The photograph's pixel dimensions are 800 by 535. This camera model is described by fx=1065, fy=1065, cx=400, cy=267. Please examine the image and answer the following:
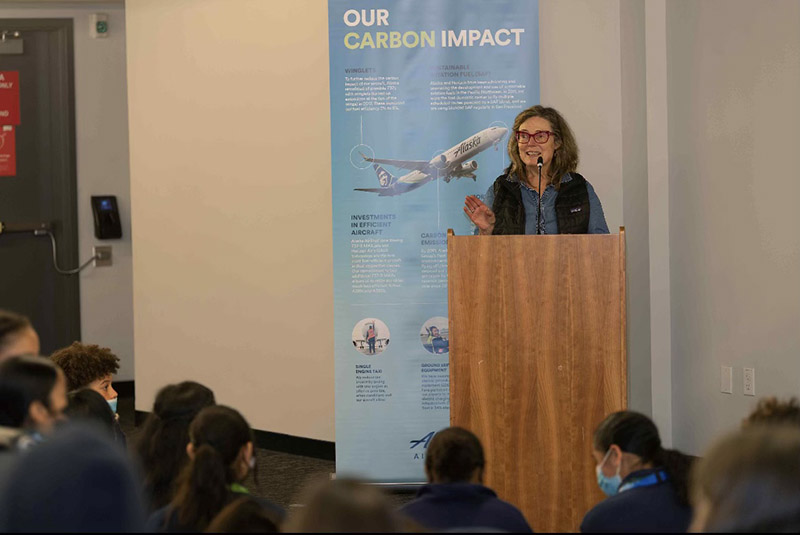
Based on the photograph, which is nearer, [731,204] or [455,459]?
[455,459]

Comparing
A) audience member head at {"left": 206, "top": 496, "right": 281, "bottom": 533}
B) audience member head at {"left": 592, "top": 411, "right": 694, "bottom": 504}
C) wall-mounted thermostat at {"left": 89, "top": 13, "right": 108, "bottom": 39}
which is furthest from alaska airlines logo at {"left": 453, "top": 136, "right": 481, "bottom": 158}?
wall-mounted thermostat at {"left": 89, "top": 13, "right": 108, "bottom": 39}

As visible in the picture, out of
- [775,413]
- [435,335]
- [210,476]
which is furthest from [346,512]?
[435,335]

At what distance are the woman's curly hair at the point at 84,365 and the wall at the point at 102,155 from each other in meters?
4.55

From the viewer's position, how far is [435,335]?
18.4 ft

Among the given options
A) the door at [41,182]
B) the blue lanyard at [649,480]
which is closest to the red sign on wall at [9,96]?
the door at [41,182]

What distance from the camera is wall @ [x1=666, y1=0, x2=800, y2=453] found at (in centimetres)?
533

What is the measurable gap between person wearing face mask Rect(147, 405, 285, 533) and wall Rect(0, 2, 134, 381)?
20.0 feet

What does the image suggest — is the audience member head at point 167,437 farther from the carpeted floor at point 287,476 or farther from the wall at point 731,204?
the wall at point 731,204

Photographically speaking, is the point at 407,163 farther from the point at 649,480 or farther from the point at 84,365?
the point at 649,480

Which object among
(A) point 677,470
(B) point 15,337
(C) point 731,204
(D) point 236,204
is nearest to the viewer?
(B) point 15,337

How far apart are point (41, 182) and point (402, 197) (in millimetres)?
4245

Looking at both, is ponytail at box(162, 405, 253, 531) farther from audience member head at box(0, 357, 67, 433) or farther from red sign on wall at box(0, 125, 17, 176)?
red sign on wall at box(0, 125, 17, 176)

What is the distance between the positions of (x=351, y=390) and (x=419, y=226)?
93 cm

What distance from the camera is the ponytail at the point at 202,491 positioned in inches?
104
